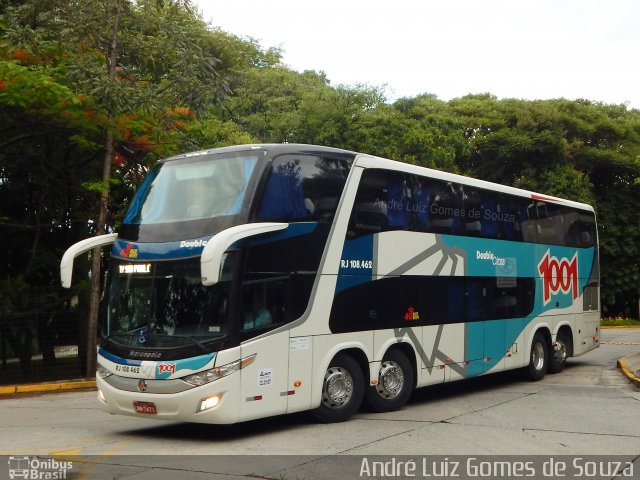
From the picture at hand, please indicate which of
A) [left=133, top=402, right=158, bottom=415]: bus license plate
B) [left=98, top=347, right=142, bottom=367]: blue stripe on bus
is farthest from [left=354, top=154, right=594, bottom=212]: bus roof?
[left=133, top=402, right=158, bottom=415]: bus license plate

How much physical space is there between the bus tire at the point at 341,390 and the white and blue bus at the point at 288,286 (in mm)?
22

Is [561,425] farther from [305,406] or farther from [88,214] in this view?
[88,214]

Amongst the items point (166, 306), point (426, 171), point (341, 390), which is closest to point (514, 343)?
point (426, 171)

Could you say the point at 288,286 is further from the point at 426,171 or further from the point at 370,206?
the point at 426,171

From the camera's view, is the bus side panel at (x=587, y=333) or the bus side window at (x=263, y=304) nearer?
the bus side window at (x=263, y=304)

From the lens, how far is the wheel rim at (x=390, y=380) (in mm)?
13281

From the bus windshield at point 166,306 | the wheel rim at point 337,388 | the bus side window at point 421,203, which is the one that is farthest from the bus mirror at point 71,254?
the bus side window at point 421,203

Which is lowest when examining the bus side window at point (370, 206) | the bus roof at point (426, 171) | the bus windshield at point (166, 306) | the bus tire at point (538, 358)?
the bus tire at point (538, 358)

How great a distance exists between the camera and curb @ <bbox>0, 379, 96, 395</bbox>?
707 inches

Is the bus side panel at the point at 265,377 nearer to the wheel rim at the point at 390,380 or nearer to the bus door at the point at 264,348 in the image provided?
the bus door at the point at 264,348

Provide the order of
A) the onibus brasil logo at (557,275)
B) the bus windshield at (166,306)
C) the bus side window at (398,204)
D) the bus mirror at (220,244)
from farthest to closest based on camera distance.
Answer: the onibus brasil logo at (557,275) → the bus side window at (398,204) → the bus windshield at (166,306) → the bus mirror at (220,244)

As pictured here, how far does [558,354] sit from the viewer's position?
763 inches

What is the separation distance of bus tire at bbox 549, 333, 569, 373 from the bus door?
9599 mm

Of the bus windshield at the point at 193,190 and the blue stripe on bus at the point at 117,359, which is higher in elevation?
the bus windshield at the point at 193,190
